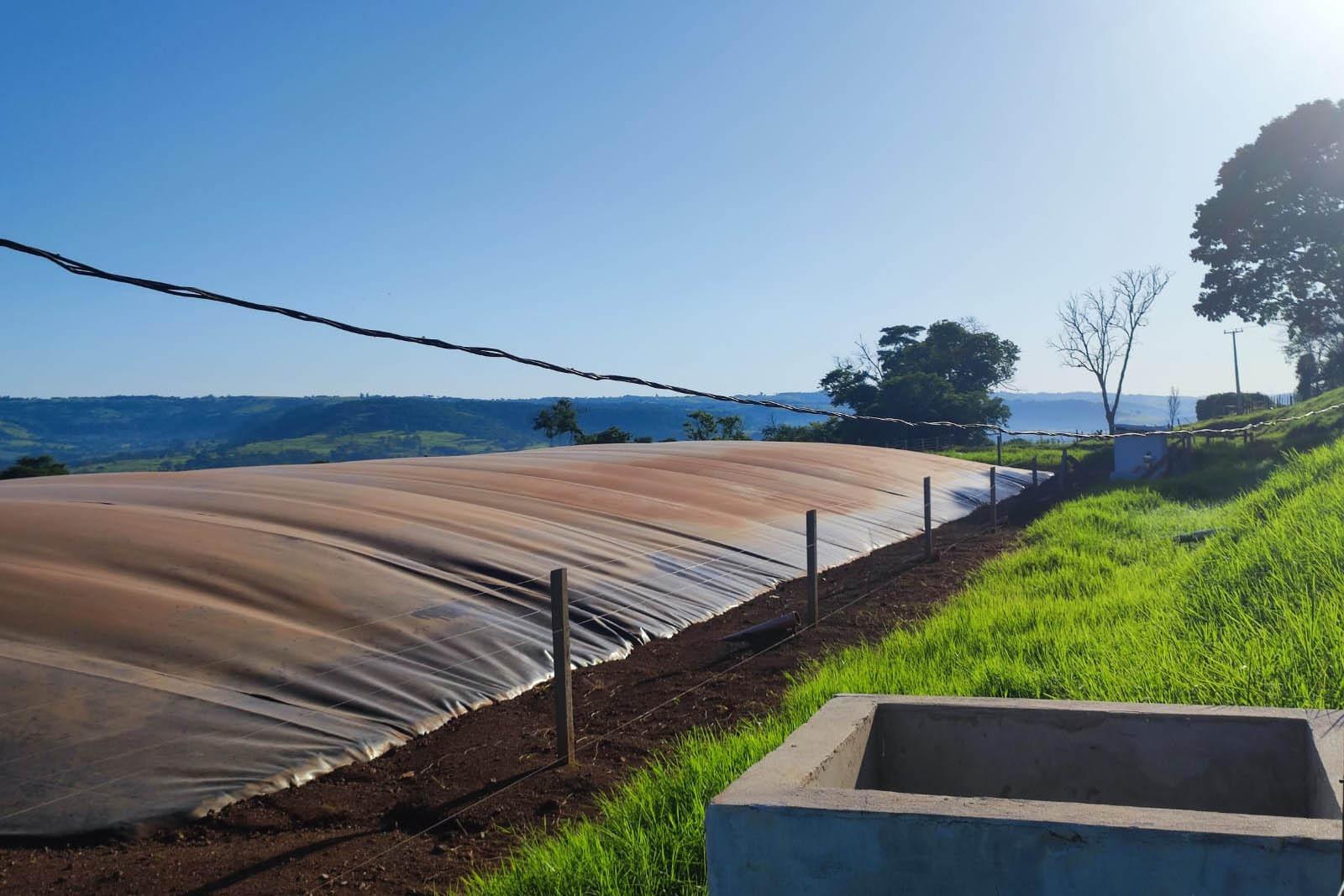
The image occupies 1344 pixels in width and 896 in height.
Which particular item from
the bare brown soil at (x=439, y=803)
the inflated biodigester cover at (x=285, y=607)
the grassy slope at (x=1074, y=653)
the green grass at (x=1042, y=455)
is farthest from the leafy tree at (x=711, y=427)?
the bare brown soil at (x=439, y=803)

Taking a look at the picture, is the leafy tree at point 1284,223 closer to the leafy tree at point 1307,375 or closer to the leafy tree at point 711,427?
the leafy tree at point 1307,375

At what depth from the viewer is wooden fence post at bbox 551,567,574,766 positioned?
4.89 metres

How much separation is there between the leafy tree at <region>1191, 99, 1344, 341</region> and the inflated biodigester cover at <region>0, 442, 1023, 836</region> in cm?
2810

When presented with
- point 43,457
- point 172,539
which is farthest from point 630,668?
point 43,457

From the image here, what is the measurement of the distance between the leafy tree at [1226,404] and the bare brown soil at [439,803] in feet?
159

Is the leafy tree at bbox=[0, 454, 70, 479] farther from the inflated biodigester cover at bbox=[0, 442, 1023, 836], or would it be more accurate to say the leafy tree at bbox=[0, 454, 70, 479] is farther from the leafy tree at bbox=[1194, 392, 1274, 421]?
the leafy tree at bbox=[1194, 392, 1274, 421]

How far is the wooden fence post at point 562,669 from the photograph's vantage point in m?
4.89

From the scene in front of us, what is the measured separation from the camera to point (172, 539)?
7.07 m

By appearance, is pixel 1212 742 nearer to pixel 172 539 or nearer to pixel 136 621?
pixel 136 621

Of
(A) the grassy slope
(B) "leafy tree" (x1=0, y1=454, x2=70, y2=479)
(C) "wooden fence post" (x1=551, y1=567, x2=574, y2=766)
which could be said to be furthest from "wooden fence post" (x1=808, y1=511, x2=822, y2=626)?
(B) "leafy tree" (x1=0, y1=454, x2=70, y2=479)

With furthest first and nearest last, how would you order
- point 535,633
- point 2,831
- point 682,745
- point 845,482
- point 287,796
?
point 845,482, point 535,633, point 682,745, point 287,796, point 2,831

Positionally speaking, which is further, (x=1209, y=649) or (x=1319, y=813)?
(x=1209, y=649)

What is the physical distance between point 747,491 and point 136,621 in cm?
1017

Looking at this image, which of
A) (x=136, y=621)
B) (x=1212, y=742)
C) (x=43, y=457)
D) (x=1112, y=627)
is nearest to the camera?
(x=1212, y=742)
